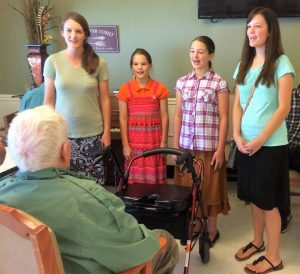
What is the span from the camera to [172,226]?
1.92 metres

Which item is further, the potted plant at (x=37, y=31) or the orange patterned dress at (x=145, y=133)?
the potted plant at (x=37, y=31)

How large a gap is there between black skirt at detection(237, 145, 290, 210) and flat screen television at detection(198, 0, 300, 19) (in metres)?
1.68

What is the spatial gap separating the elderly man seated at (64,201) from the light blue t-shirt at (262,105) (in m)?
1.03

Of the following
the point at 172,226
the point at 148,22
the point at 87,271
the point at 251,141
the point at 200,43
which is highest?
the point at 148,22

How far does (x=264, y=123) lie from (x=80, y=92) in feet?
3.53

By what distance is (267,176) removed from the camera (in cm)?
198

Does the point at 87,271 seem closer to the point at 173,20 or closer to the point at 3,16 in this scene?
the point at 173,20

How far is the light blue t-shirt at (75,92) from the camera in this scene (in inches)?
88.5

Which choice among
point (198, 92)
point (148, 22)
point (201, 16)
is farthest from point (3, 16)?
point (198, 92)

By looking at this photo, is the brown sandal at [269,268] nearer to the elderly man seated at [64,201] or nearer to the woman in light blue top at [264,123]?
the woman in light blue top at [264,123]

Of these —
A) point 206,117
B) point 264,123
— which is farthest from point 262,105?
point 206,117

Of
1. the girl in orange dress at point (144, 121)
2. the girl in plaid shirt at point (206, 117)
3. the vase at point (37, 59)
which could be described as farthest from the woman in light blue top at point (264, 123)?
the vase at point (37, 59)

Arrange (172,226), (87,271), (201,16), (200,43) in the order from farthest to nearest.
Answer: (201,16) < (200,43) < (172,226) < (87,271)

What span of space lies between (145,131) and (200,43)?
27.1 inches
